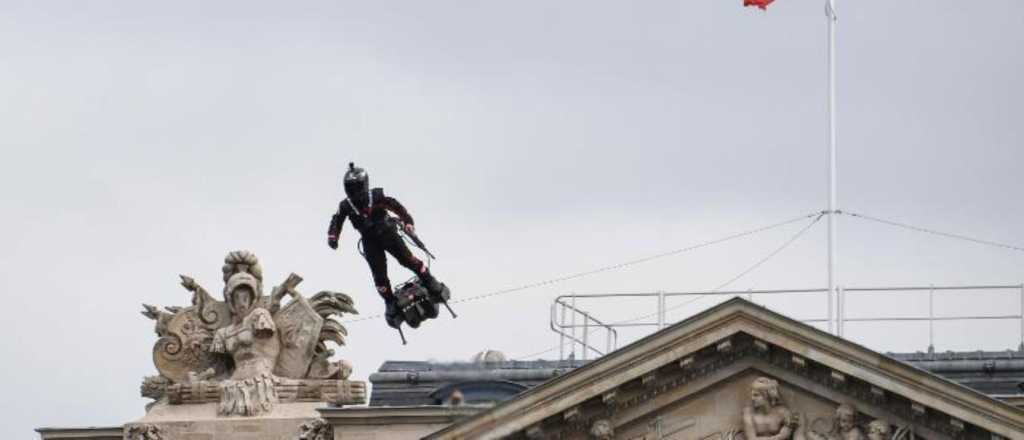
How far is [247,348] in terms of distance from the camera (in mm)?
92062

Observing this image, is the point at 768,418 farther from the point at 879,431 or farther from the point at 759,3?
the point at 759,3

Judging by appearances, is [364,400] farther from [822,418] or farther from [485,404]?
[822,418]

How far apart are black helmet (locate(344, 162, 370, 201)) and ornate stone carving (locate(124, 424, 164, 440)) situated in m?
6.15

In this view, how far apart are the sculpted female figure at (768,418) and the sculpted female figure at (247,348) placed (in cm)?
1092

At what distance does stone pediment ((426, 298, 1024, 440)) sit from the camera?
84.4 m

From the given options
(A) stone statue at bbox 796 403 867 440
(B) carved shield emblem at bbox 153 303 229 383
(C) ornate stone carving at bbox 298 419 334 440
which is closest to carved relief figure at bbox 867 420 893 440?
(A) stone statue at bbox 796 403 867 440

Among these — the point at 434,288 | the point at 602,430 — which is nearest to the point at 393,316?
the point at 434,288

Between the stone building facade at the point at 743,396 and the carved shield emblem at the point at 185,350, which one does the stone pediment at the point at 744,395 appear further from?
the carved shield emblem at the point at 185,350

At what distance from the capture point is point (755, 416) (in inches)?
3374

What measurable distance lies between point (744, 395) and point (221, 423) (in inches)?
446

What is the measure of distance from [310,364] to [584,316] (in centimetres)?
613

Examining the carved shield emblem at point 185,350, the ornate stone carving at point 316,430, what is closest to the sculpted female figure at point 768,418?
the ornate stone carving at point 316,430

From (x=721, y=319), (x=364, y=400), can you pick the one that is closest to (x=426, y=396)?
(x=364, y=400)

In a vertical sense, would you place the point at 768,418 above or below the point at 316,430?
below
